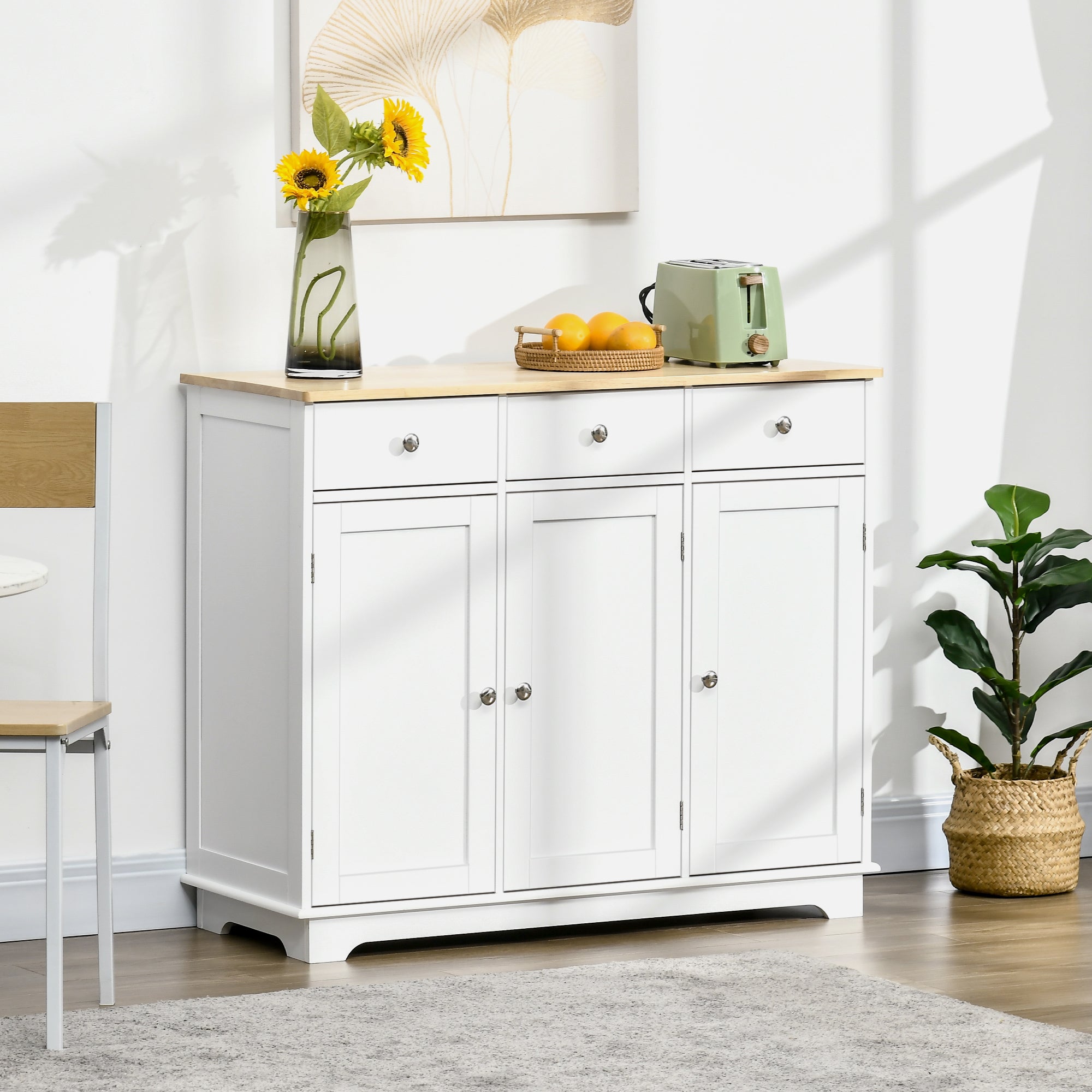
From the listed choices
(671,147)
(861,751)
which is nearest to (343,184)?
(671,147)

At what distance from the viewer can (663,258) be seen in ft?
13.3

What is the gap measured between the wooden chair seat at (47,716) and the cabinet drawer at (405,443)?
549 mm

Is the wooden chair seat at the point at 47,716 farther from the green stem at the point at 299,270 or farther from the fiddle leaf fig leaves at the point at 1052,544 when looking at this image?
the fiddle leaf fig leaves at the point at 1052,544

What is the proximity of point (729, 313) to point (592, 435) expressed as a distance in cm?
41

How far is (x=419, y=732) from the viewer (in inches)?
138

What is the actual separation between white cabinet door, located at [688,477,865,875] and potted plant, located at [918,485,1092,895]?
340 millimetres

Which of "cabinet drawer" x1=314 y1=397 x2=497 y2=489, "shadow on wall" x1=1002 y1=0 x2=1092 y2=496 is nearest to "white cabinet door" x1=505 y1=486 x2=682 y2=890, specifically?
"cabinet drawer" x1=314 y1=397 x2=497 y2=489

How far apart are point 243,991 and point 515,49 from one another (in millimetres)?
1851

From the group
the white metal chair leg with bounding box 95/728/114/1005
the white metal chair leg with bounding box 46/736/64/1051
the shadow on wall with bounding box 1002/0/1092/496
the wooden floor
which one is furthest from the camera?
the shadow on wall with bounding box 1002/0/1092/496

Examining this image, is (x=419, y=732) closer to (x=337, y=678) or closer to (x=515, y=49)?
(x=337, y=678)

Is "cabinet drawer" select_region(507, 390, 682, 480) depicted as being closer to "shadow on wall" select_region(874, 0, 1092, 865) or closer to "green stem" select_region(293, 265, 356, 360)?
"green stem" select_region(293, 265, 356, 360)

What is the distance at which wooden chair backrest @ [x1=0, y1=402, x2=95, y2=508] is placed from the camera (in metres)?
3.24

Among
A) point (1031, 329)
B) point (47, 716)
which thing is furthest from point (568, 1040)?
point (1031, 329)

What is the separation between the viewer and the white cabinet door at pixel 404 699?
343 cm
